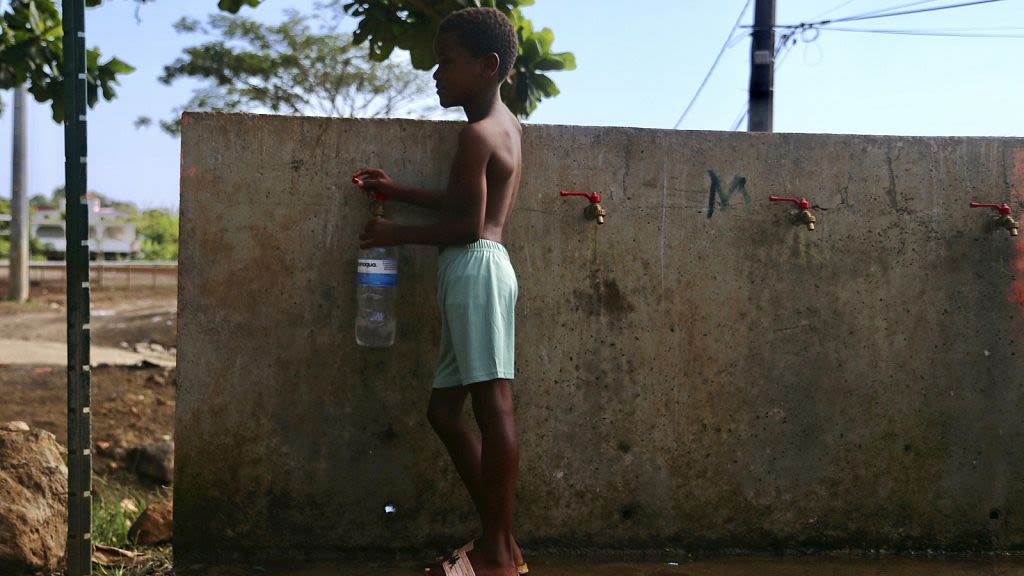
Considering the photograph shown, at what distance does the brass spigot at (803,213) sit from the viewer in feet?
11.4

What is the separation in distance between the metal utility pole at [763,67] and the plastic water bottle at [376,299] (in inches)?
267

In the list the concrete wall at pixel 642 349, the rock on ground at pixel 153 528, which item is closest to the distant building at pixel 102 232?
the rock on ground at pixel 153 528

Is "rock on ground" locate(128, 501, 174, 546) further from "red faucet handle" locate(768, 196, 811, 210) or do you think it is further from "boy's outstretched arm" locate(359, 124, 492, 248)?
"red faucet handle" locate(768, 196, 811, 210)

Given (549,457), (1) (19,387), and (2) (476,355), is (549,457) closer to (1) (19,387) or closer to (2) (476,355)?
(2) (476,355)

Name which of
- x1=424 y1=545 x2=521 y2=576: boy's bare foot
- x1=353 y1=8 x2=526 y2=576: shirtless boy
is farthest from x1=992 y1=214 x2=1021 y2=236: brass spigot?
x1=424 y1=545 x2=521 y2=576: boy's bare foot

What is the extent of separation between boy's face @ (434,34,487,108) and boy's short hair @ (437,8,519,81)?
2 centimetres

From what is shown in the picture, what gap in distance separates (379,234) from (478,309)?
443mm

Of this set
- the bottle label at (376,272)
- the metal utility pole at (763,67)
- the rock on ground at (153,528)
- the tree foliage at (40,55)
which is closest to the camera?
the bottle label at (376,272)

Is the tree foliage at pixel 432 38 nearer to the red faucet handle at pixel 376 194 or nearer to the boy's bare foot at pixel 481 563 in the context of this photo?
the red faucet handle at pixel 376 194

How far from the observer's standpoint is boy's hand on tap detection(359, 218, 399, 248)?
3.06 m

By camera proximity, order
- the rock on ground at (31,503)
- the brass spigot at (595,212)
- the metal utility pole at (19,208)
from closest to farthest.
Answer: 1. the rock on ground at (31,503)
2. the brass spigot at (595,212)
3. the metal utility pole at (19,208)

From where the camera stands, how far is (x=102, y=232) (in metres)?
23.7

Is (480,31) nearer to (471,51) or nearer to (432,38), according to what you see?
(471,51)

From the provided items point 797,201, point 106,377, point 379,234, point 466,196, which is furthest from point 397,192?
point 106,377
